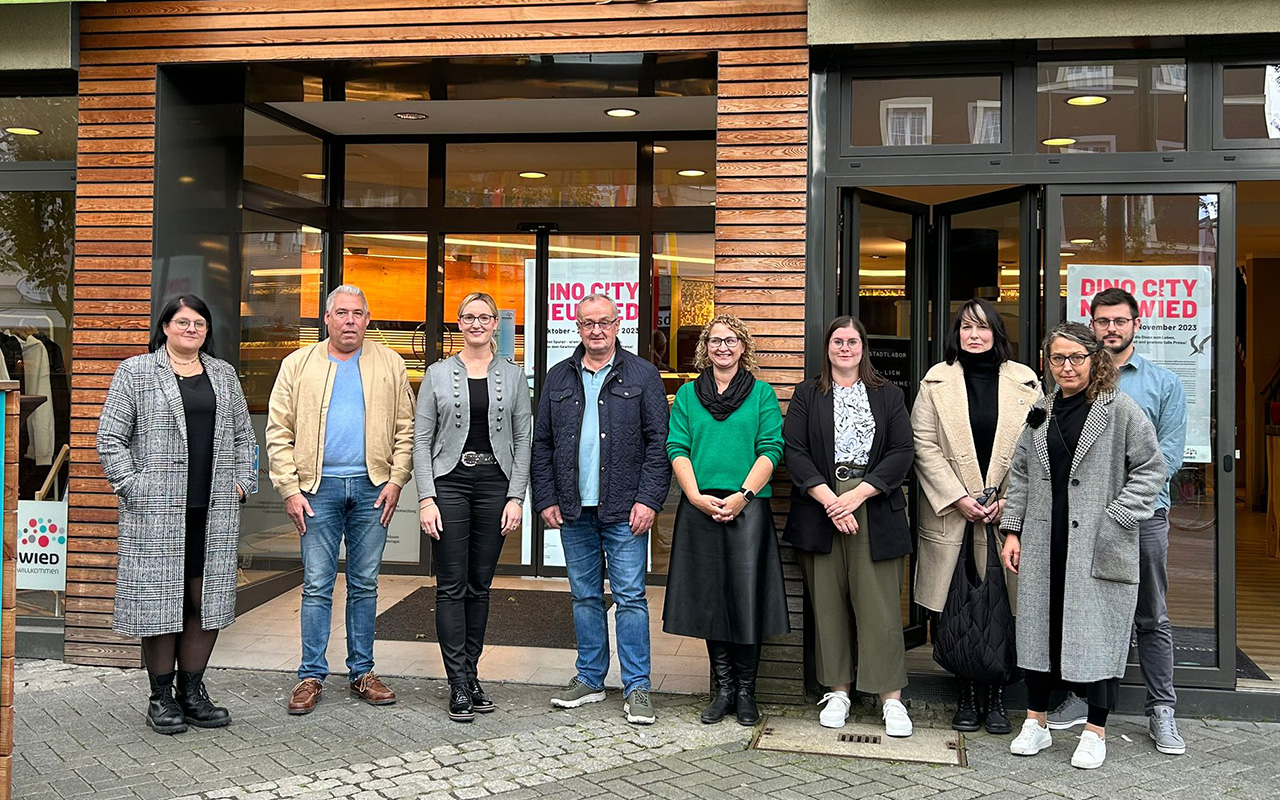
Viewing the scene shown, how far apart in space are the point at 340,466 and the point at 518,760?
1652 mm

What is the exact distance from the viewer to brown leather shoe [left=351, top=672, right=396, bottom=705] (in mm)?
5496

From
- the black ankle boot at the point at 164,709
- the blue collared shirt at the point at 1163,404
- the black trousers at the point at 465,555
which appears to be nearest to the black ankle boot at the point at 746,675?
the black trousers at the point at 465,555

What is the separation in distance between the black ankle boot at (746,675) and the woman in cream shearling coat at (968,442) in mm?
808

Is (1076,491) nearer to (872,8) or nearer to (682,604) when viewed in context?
(682,604)

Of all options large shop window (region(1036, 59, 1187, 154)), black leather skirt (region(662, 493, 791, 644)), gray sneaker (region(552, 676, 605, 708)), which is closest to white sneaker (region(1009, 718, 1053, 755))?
black leather skirt (region(662, 493, 791, 644))

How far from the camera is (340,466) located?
551 centimetres

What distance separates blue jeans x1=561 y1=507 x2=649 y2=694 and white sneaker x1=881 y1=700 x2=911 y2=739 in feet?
3.55

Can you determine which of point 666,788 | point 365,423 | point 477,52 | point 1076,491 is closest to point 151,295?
point 365,423

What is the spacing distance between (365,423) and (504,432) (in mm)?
679

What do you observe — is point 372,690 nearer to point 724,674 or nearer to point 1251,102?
point 724,674

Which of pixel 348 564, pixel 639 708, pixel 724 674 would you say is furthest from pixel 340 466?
pixel 724 674

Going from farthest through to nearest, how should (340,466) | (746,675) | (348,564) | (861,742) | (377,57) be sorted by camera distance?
(377,57) < (348,564) < (340,466) < (746,675) < (861,742)

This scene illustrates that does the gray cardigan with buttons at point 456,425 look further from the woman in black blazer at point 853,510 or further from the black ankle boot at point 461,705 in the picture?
the woman in black blazer at point 853,510

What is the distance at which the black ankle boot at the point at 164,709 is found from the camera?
506 centimetres
